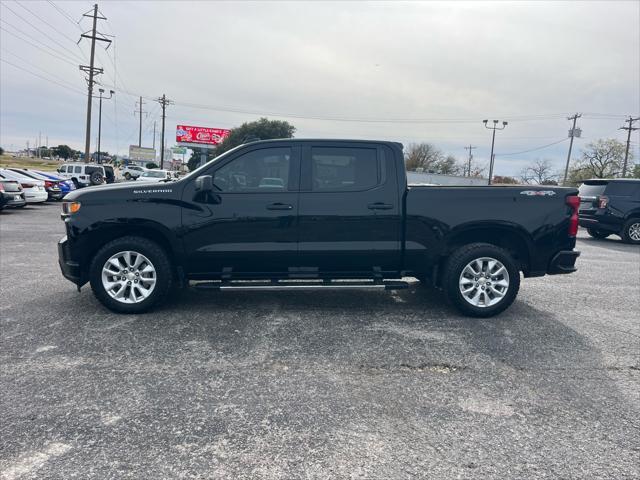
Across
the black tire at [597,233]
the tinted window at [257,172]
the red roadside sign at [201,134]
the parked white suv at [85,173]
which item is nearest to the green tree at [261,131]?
the red roadside sign at [201,134]

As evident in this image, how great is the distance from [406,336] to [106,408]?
278cm

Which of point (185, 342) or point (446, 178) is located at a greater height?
point (446, 178)

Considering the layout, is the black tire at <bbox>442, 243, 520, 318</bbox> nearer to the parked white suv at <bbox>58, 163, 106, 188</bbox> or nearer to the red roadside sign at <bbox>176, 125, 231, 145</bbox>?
the parked white suv at <bbox>58, 163, 106, 188</bbox>

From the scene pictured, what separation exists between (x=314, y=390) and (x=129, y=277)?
268cm

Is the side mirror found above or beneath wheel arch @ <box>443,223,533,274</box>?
above

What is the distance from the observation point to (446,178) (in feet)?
174

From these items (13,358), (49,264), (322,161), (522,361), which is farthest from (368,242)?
(49,264)

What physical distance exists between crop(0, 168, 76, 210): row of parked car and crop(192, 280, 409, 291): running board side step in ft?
45.4

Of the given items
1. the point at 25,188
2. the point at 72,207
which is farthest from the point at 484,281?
the point at 25,188

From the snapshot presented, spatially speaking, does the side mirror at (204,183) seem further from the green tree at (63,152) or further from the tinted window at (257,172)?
the green tree at (63,152)

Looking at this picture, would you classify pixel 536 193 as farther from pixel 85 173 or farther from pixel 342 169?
pixel 85 173

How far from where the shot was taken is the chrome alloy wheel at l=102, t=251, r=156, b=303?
5.02 meters

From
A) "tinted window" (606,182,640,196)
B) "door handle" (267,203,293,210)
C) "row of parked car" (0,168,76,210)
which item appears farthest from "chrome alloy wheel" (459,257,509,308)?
"row of parked car" (0,168,76,210)

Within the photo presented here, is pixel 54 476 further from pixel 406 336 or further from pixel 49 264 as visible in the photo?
pixel 49 264
